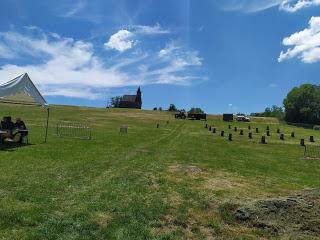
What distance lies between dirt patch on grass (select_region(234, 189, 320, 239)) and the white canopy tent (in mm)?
15330

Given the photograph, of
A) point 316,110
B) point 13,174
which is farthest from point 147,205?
point 316,110

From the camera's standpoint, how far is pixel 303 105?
10731cm

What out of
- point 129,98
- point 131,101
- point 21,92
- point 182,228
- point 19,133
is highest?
point 129,98

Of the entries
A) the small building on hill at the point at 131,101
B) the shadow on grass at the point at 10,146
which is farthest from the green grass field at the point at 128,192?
the small building on hill at the point at 131,101

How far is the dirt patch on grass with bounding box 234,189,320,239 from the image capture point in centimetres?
863

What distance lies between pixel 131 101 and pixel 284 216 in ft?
508

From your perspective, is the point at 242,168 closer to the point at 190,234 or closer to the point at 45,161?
the point at 45,161

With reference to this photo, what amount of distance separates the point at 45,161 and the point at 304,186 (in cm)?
→ 936

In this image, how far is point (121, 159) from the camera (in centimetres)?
1806

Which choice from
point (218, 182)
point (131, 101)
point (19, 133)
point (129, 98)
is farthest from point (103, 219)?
point (129, 98)

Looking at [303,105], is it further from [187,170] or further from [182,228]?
[182,228]

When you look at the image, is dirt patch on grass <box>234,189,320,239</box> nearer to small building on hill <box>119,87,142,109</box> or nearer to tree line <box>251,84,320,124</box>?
tree line <box>251,84,320,124</box>

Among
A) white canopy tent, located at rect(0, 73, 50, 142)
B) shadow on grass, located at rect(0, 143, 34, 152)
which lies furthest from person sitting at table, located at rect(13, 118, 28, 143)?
white canopy tent, located at rect(0, 73, 50, 142)

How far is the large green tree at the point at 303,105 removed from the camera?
105 metres
